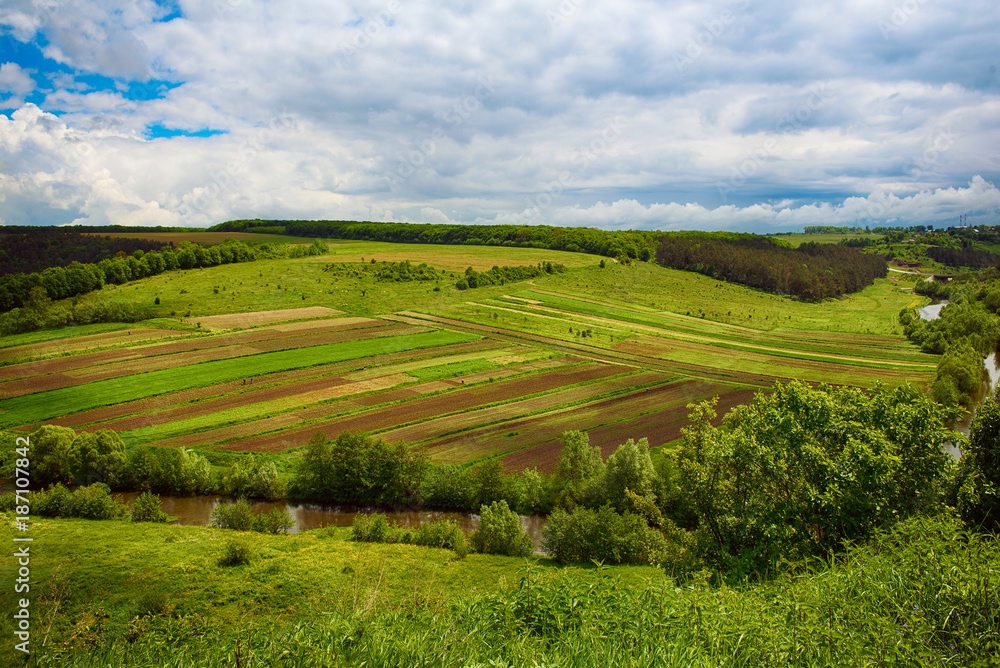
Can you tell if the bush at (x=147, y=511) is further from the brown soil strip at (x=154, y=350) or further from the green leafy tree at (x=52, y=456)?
the brown soil strip at (x=154, y=350)

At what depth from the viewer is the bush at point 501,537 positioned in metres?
34.0

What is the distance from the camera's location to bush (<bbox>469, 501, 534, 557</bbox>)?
3397 centimetres

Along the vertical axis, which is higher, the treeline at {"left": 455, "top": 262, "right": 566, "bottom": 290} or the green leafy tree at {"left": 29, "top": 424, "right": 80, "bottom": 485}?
the treeline at {"left": 455, "top": 262, "right": 566, "bottom": 290}

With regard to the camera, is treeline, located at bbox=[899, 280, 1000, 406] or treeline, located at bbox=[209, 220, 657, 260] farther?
treeline, located at bbox=[209, 220, 657, 260]

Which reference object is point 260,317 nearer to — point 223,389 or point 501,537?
point 223,389

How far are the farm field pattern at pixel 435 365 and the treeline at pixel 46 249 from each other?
661 centimetres

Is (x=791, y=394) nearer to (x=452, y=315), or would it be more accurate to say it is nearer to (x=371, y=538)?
(x=371, y=538)

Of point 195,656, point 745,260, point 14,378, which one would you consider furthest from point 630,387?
point 745,260

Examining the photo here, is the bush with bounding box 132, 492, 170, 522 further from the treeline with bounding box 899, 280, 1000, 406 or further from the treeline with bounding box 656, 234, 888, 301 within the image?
the treeline with bounding box 656, 234, 888, 301

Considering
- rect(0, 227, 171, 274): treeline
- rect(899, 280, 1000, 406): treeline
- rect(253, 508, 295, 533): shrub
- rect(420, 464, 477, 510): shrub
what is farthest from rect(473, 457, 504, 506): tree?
rect(0, 227, 171, 274): treeline

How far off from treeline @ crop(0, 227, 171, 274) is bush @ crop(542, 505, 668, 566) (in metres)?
55.6

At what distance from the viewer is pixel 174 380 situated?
52438 mm

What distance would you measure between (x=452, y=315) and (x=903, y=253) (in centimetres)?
18685
